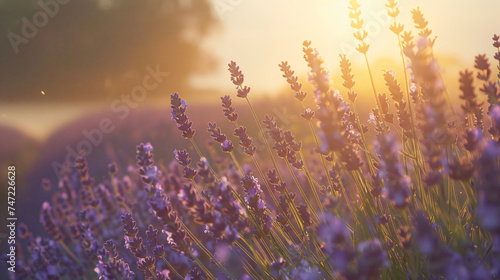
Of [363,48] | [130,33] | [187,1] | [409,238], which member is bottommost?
[409,238]

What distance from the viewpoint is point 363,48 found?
7.75 feet

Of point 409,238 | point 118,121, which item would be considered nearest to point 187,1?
point 118,121

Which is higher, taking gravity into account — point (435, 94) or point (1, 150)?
point (1, 150)

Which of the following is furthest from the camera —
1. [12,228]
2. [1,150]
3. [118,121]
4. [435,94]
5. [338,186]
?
[118,121]

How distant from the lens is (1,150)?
39.3 feet

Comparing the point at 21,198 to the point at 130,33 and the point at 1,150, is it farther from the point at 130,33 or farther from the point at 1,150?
the point at 130,33

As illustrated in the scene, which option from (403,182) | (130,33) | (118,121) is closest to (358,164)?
(403,182)

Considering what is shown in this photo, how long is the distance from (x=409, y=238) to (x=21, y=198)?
1053cm

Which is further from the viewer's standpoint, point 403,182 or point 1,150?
point 1,150

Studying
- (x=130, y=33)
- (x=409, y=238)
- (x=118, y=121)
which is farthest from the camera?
(x=130, y=33)

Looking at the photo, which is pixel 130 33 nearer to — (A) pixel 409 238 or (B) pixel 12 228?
(B) pixel 12 228

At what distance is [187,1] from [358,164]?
54.2 ft

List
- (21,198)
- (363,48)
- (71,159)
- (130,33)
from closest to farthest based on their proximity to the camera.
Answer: (363,48) → (71,159) → (21,198) → (130,33)

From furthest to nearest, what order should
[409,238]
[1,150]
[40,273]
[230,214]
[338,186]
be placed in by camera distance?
[1,150] < [40,273] < [338,186] < [230,214] < [409,238]
